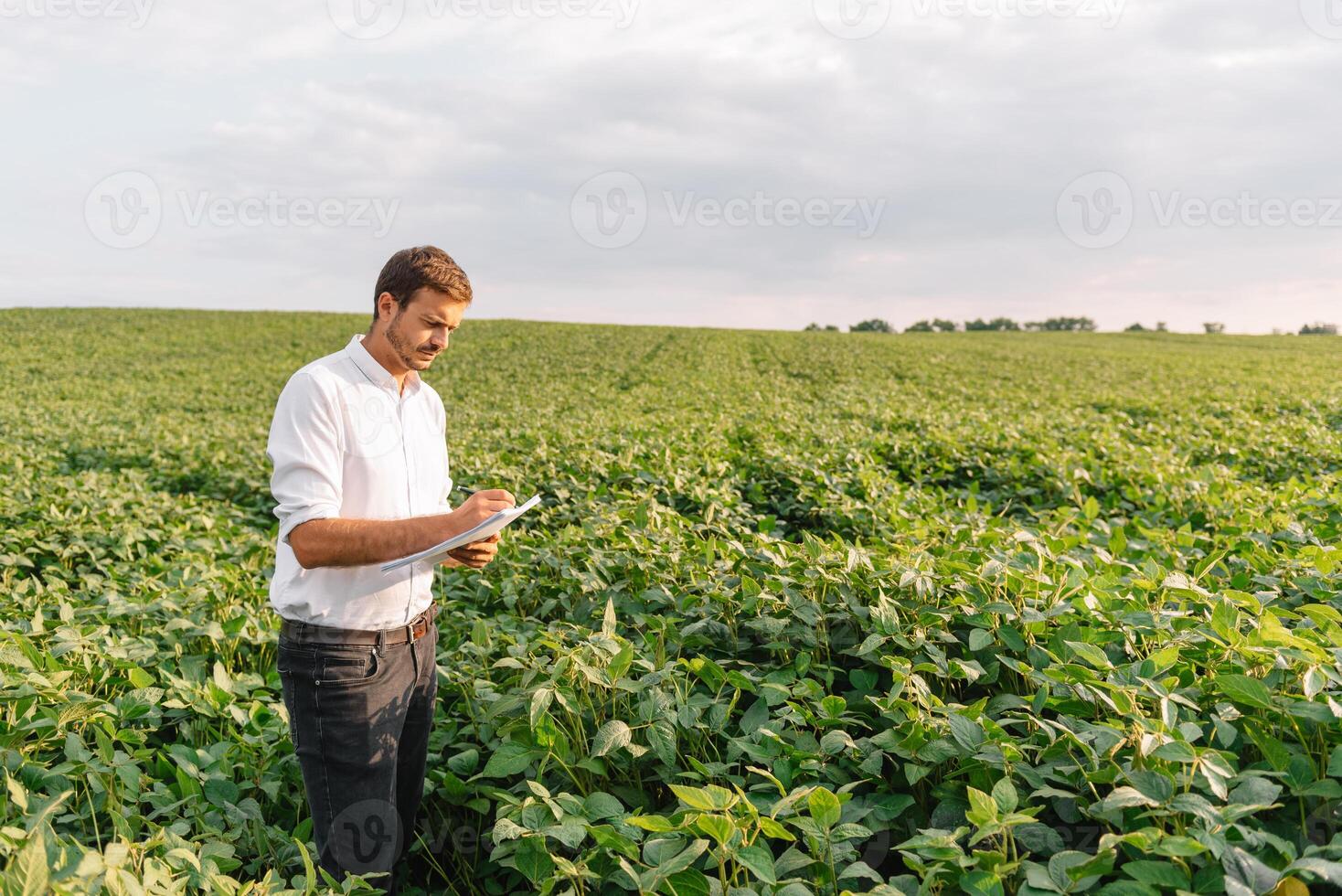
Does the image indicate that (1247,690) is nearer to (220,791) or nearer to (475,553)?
(475,553)

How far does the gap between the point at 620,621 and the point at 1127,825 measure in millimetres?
2355

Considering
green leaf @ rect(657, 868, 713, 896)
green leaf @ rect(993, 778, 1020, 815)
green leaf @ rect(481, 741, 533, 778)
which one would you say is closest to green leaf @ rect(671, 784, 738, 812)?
green leaf @ rect(657, 868, 713, 896)

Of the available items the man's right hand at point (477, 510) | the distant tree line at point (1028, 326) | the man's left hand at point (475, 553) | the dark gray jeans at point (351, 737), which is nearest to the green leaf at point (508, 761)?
the dark gray jeans at point (351, 737)

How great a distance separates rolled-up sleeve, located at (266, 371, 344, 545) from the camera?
2414mm

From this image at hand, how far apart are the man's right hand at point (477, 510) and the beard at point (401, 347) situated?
0.58m

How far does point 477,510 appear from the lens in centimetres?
247

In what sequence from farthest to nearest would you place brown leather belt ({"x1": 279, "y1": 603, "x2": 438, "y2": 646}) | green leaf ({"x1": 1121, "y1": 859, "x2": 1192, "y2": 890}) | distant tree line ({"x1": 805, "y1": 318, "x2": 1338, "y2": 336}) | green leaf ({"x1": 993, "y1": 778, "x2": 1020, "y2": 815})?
distant tree line ({"x1": 805, "y1": 318, "x2": 1338, "y2": 336}), brown leather belt ({"x1": 279, "y1": 603, "x2": 438, "y2": 646}), green leaf ({"x1": 993, "y1": 778, "x2": 1020, "y2": 815}), green leaf ({"x1": 1121, "y1": 859, "x2": 1192, "y2": 890})

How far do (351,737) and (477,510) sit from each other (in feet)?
3.03

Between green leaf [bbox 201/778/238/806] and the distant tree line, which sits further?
the distant tree line

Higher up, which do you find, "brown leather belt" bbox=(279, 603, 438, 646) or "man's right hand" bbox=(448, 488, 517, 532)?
"man's right hand" bbox=(448, 488, 517, 532)

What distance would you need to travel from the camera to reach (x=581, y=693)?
283 centimetres

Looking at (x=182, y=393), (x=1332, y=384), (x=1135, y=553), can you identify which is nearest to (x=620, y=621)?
(x=1135, y=553)

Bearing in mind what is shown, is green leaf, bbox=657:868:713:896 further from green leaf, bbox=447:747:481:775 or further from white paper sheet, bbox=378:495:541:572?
green leaf, bbox=447:747:481:775

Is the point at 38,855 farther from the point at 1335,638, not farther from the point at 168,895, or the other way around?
the point at 1335,638
